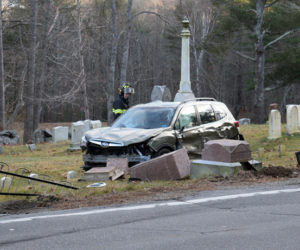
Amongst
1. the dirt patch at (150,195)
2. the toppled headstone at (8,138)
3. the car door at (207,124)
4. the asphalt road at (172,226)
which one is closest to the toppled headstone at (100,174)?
the dirt patch at (150,195)

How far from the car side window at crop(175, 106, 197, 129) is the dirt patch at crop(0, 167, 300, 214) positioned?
7.72ft

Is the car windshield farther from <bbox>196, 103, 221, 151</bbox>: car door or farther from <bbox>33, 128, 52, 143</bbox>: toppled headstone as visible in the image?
<bbox>33, 128, 52, 143</bbox>: toppled headstone

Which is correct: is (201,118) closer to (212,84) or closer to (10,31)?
(10,31)

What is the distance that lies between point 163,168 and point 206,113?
3192mm

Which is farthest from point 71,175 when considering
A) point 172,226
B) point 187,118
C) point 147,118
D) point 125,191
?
point 172,226

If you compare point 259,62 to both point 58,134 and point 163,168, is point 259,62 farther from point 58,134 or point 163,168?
point 163,168

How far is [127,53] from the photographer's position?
105ft

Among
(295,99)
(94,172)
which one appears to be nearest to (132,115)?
(94,172)

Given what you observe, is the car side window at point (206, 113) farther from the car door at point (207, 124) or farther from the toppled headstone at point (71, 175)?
the toppled headstone at point (71, 175)

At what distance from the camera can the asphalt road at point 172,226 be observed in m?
5.00

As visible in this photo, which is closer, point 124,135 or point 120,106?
point 124,135

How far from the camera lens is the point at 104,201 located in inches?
291

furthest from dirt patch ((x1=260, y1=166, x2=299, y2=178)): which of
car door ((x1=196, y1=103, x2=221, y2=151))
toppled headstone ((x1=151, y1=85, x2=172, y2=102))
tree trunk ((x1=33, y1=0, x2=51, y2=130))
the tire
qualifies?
tree trunk ((x1=33, y1=0, x2=51, y2=130))

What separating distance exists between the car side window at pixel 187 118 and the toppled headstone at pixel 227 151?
1776 millimetres
